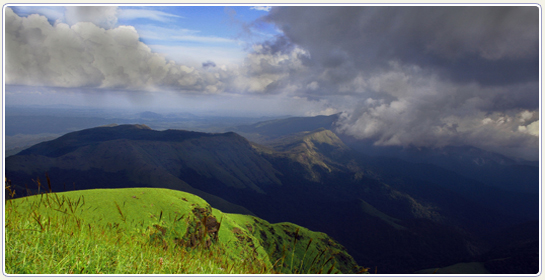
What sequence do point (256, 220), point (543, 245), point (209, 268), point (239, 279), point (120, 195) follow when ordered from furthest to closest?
1. point (256, 220)
2. point (120, 195)
3. point (543, 245)
4. point (239, 279)
5. point (209, 268)

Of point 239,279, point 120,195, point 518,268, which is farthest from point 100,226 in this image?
point 518,268

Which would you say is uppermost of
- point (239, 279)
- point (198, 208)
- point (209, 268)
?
point (209, 268)

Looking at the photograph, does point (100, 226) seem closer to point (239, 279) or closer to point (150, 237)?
point (150, 237)

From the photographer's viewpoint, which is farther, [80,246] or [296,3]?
[296,3]

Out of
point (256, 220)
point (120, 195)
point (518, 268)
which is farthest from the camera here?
point (518, 268)

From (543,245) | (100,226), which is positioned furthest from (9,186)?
(543,245)

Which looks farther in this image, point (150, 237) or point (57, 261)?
point (150, 237)

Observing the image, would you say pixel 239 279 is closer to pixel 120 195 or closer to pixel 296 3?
pixel 296 3

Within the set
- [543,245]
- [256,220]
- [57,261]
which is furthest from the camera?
[256,220]

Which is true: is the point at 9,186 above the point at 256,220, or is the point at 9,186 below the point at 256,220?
above
